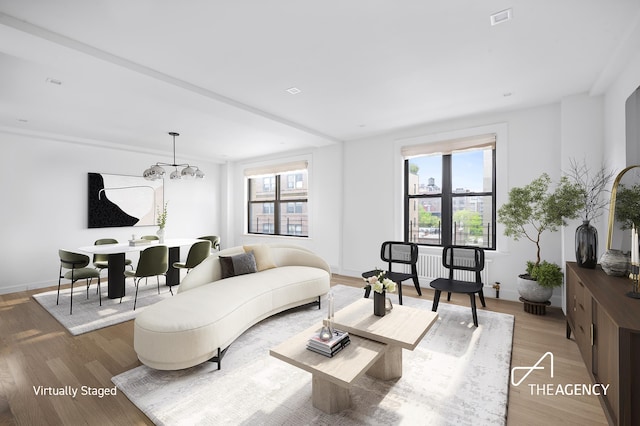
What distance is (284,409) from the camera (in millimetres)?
1955

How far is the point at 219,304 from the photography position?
2.68 meters

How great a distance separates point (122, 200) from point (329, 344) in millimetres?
5844

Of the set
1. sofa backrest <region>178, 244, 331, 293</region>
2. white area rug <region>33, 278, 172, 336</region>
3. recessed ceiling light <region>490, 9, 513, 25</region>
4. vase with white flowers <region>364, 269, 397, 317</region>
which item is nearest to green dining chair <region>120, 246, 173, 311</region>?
white area rug <region>33, 278, 172, 336</region>

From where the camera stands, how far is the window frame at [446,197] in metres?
4.42

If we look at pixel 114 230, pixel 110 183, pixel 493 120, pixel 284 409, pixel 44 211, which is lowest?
pixel 284 409

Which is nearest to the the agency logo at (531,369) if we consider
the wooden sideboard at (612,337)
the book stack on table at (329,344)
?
the wooden sideboard at (612,337)

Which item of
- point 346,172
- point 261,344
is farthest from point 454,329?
point 346,172

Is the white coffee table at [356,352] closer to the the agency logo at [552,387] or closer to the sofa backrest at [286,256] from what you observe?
the the agency logo at [552,387]

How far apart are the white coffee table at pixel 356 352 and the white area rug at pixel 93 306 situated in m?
2.70

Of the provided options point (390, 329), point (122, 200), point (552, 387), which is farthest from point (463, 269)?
point (122, 200)

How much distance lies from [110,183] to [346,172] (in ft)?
15.3

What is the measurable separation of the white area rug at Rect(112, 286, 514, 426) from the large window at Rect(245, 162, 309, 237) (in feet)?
13.8

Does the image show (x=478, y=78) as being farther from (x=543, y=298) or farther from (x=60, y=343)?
(x=60, y=343)

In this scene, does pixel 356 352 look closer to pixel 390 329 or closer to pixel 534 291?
pixel 390 329
